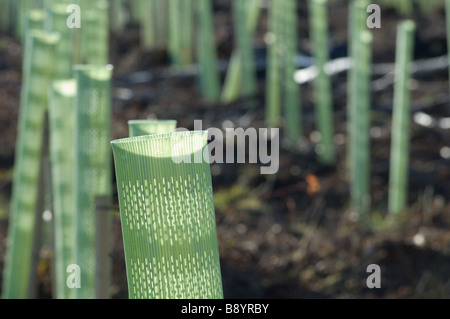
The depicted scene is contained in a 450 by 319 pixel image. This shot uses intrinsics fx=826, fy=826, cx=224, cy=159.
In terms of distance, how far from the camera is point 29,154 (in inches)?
58.9

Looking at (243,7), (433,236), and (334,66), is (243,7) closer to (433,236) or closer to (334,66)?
(334,66)

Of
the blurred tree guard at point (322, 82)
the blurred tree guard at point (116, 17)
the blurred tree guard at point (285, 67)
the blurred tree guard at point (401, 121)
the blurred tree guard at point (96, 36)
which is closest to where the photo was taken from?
the blurred tree guard at point (96, 36)

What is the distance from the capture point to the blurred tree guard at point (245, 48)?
10.7 ft

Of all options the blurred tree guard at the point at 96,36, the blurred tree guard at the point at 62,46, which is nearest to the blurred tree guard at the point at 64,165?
the blurred tree guard at the point at 62,46

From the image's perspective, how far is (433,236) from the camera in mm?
2473

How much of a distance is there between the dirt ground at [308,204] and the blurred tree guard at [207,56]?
→ 7 cm

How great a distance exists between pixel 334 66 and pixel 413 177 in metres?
1.11

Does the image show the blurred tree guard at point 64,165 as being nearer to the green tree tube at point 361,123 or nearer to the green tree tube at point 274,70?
the green tree tube at point 361,123

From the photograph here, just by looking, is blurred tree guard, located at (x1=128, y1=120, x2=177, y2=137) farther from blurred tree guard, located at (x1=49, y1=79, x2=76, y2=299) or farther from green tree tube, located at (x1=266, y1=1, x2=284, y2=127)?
green tree tube, located at (x1=266, y1=1, x2=284, y2=127)

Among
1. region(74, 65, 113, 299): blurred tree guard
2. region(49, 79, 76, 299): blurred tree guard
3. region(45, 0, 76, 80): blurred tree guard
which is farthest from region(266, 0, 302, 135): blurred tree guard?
region(74, 65, 113, 299): blurred tree guard

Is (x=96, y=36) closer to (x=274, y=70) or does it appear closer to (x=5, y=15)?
(x=274, y=70)

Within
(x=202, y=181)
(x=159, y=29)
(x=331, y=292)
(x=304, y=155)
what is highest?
(x=159, y=29)

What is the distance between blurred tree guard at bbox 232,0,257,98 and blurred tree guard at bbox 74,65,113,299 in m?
2.21
